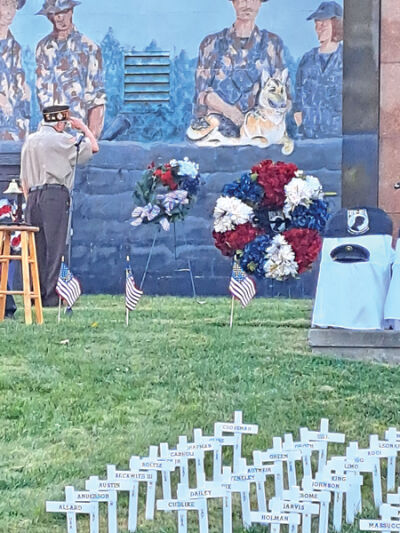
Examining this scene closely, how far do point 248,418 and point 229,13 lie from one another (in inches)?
326

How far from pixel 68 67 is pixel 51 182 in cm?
324

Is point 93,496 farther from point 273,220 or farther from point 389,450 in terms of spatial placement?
point 273,220

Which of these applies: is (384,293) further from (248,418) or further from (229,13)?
(229,13)

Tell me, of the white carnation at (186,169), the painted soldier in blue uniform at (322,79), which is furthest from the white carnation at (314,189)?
the painted soldier in blue uniform at (322,79)

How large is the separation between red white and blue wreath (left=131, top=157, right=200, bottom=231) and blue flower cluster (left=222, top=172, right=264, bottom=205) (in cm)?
132

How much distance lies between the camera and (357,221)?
301 inches

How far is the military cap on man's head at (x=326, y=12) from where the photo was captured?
42.0 feet

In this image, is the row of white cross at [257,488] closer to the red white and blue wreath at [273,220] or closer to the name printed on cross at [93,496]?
the name printed on cross at [93,496]

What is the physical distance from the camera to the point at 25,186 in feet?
34.3

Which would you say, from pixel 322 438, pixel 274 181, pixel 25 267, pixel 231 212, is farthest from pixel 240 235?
pixel 322 438

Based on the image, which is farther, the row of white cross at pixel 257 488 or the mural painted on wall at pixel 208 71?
the mural painted on wall at pixel 208 71

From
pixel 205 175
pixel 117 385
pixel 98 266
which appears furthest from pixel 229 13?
pixel 117 385

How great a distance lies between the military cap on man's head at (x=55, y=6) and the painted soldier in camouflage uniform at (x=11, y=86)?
0.26 m

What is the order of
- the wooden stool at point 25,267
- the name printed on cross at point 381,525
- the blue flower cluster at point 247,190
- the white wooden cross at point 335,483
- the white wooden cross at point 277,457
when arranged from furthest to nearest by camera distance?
the blue flower cluster at point 247,190, the wooden stool at point 25,267, the white wooden cross at point 277,457, the white wooden cross at point 335,483, the name printed on cross at point 381,525
